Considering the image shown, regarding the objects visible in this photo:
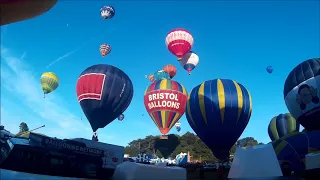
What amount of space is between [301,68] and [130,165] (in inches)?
766

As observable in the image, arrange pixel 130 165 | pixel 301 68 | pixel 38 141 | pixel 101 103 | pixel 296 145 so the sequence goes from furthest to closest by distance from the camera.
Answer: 1. pixel 101 103
2. pixel 301 68
3. pixel 296 145
4. pixel 38 141
5. pixel 130 165

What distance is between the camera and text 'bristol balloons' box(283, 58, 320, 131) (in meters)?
23.9

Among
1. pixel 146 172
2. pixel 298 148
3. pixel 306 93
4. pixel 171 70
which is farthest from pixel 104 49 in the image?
pixel 146 172

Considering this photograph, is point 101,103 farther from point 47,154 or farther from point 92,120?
point 47,154

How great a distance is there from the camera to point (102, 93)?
33750mm

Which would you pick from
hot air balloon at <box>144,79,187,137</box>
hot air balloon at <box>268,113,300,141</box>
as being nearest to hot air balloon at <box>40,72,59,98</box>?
hot air balloon at <box>144,79,187,137</box>

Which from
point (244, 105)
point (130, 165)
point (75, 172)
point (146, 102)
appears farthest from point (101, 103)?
point (130, 165)

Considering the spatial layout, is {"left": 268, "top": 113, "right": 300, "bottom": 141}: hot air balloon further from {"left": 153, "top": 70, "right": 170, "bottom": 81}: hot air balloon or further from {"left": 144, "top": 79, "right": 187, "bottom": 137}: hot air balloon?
{"left": 153, "top": 70, "right": 170, "bottom": 81}: hot air balloon

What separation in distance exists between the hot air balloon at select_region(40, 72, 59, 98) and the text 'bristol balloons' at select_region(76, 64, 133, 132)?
37.7 ft

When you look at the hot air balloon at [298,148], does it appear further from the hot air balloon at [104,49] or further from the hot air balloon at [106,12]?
the hot air balloon at [106,12]

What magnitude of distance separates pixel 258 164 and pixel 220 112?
1115 centimetres

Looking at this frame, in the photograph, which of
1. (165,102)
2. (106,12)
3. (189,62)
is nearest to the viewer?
(165,102)

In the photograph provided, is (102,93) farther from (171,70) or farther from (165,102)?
(171,70)

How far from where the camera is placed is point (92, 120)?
3506cm
